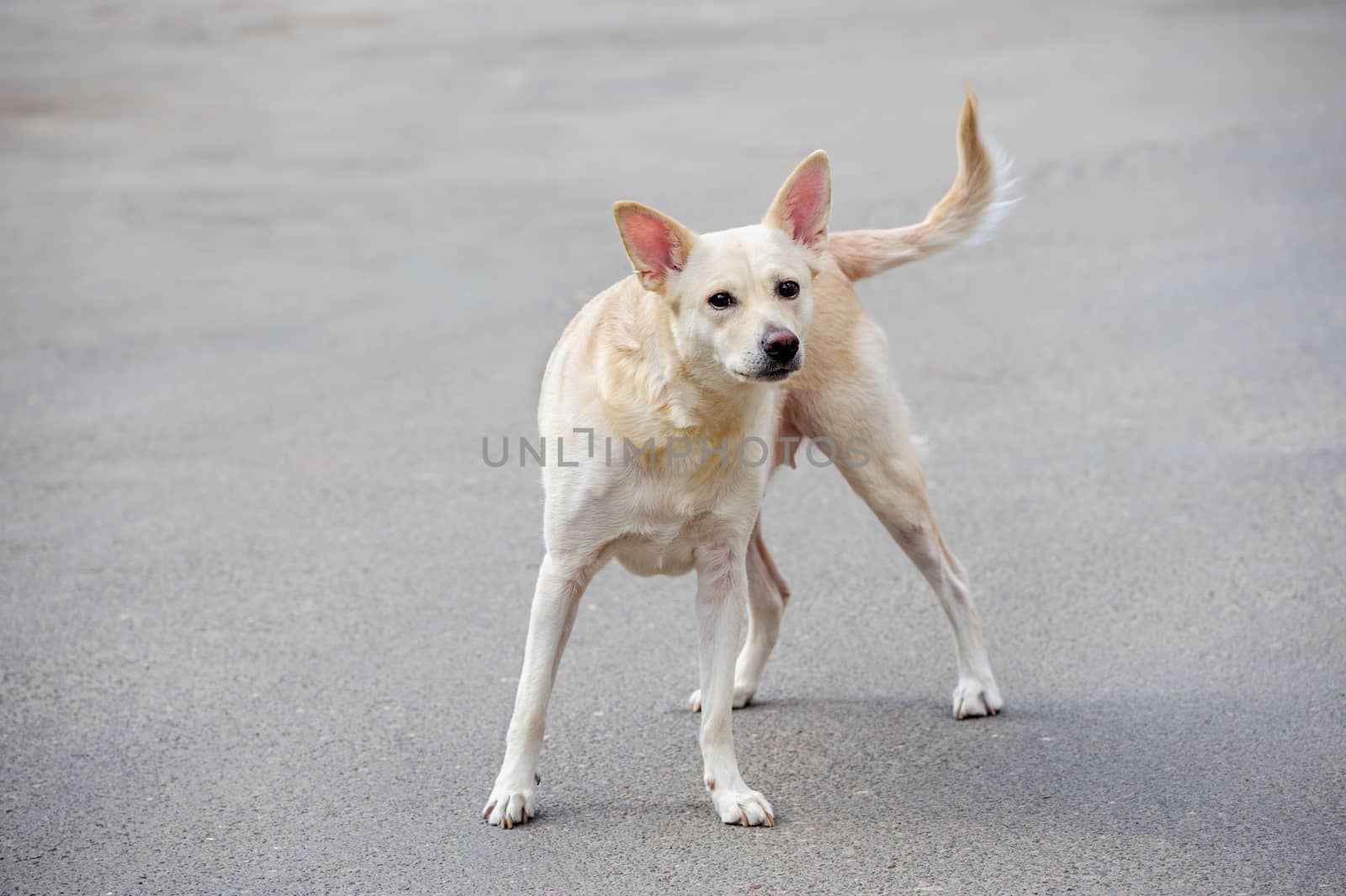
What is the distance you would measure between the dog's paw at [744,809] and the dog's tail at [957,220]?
177 centimetres

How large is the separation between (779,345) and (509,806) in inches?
58.2

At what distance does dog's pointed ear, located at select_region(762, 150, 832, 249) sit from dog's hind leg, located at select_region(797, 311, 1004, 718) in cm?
62

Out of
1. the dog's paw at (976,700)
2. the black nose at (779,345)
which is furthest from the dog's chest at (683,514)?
the dog's paw at (976,700)

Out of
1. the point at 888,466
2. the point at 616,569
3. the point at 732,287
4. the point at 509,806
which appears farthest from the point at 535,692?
the point at 616,569

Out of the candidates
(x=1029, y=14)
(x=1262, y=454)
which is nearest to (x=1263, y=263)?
(x=1262, y=454)

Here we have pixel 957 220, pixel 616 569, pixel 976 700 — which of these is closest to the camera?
pixel 976 700

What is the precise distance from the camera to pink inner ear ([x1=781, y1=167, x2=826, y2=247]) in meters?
4.05

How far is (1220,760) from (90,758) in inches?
133

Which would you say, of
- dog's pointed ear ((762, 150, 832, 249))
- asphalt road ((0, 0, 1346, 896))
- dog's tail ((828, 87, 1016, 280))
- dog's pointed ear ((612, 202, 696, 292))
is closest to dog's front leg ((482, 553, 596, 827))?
asphalt road ((0, 0, 1346, 896))

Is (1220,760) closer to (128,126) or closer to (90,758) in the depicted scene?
(90,758)

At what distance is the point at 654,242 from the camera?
3.90 m

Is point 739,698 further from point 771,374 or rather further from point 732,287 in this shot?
point 732,287

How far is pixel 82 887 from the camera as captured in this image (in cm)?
375

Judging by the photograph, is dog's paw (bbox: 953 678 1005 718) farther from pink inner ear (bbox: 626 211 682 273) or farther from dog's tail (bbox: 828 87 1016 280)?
pink inner ear (bbox: 626 211 682 273)
